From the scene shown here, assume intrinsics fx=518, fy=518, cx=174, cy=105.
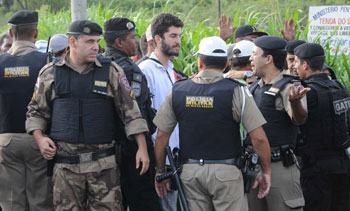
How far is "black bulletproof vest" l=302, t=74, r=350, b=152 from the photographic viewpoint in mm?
4656

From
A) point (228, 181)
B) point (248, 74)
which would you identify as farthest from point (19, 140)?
point (248, 74)

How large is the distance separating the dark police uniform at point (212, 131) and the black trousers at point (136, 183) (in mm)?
765

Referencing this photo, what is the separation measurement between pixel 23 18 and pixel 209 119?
→ 223cm

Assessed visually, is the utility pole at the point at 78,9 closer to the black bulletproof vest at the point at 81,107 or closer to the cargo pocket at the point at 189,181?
the black bulletproof vest at the point at 81,107

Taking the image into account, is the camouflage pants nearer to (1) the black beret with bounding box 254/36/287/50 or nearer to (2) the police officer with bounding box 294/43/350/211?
(1) the black beret with bounding box 254/36/287/50

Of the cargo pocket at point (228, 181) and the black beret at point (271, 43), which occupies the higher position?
the black beret at point (271, 43)

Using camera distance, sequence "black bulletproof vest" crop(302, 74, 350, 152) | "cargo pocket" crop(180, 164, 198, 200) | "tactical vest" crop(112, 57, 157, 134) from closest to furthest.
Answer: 1. "cargo pocket" crop(180, 164, 198, 200)
2. "tactical vest" crop(112, 57, 157, 134)
3. "black bulletproof vest" crop(302, 74, 350, 152)

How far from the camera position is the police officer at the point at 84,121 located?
13.1 feet

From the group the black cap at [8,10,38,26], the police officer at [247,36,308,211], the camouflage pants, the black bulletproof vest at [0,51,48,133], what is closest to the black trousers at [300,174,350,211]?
the police officer at [247,36,308,211]

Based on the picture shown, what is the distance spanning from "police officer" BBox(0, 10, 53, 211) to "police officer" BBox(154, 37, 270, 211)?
153 cm

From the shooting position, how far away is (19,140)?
4.68m

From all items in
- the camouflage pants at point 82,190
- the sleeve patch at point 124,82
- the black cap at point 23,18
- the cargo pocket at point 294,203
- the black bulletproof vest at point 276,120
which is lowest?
the cargo pocket at point 294,203

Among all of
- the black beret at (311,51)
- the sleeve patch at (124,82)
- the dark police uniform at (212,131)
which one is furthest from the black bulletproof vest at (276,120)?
the sleeve patch at (124,82)

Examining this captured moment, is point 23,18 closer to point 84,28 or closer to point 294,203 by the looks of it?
point 84,28
